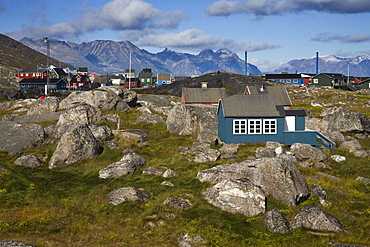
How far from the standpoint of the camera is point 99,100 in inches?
2249

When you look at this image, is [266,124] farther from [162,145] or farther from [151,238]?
[151,238]

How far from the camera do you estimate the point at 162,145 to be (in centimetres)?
4050

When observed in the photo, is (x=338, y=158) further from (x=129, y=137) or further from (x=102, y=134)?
(x=102, y=134)

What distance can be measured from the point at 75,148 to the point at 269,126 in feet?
71.3

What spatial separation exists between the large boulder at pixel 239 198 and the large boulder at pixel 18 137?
75.2 ft

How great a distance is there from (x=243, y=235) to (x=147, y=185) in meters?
10.6

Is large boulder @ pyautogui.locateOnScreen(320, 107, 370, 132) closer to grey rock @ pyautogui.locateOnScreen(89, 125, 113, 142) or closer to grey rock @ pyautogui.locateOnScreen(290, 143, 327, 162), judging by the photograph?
grey rock @ pyautogui.locateOnScreen(290, 143, 327, 162)

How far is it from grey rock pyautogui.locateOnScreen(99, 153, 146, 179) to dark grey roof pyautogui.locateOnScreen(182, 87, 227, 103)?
33.7m

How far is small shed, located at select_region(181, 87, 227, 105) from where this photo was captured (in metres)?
66.0

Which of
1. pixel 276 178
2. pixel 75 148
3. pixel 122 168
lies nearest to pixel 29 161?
pixel 75 148

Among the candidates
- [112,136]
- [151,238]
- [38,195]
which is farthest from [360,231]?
[112,136]

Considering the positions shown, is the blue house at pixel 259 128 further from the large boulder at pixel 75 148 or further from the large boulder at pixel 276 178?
the large boulder at pixel 75 148

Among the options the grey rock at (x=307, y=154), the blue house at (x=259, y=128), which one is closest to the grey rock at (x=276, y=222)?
the grey rock at (x=307, y=154)

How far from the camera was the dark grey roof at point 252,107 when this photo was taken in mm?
41281
